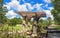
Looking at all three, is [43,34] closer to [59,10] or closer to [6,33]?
[59,10]

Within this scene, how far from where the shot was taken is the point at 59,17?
973 cm

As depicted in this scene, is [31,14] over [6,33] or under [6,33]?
over

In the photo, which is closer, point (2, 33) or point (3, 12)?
point (2, 33)

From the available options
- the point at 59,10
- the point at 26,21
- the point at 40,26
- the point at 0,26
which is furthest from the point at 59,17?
the point at 0,26

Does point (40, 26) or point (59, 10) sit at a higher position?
point (59, 10)

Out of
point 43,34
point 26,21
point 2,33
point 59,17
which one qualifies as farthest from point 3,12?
point 2,33

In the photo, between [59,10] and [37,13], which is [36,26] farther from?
[59,10]

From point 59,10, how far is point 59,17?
1.14ft

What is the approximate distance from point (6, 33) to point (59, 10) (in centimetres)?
482

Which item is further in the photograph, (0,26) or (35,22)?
(35,22)

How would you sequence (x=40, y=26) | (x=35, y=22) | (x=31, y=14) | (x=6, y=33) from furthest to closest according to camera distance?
1. (x=40, y=26)
2. (x=35, y=22)
3. (x=31, y=14)
4. (x=6, y=33)

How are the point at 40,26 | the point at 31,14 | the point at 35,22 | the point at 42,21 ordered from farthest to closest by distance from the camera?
the point at 42,21, the point at 40,26, the point at 35,22, the point at 31,14

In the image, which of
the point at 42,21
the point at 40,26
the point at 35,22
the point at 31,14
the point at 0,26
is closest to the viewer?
the point at 0,26

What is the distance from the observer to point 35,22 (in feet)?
27.4
